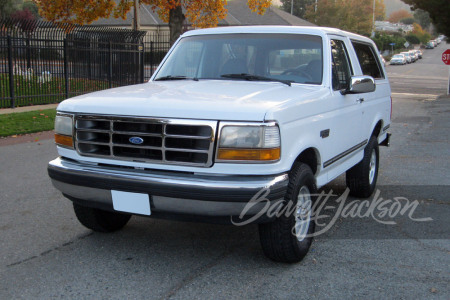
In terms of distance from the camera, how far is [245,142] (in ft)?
11.7

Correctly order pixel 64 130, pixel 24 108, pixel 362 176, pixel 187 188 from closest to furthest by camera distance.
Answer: pixel 187 188
pixel 64 130
pixel 362 176
pixel 24 108

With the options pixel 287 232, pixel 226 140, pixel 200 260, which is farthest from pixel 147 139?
pixel 287 232

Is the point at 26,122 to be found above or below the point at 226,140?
below

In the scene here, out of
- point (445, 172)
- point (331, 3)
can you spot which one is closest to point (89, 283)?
point (445, 172)

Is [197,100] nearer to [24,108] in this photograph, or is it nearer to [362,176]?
[362,176]

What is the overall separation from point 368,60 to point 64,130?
154 inches

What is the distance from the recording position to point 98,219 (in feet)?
15.2

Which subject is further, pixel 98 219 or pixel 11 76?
pixel 11 76

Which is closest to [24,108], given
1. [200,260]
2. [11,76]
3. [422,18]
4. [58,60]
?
[11,76]

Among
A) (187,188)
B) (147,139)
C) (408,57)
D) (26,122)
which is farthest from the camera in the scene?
(408,57)

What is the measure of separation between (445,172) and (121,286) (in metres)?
6.12

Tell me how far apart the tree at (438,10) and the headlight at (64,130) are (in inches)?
1240

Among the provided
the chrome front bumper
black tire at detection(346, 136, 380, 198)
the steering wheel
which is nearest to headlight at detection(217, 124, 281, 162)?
the chrome front bumper

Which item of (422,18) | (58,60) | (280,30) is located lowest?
(58,60)
